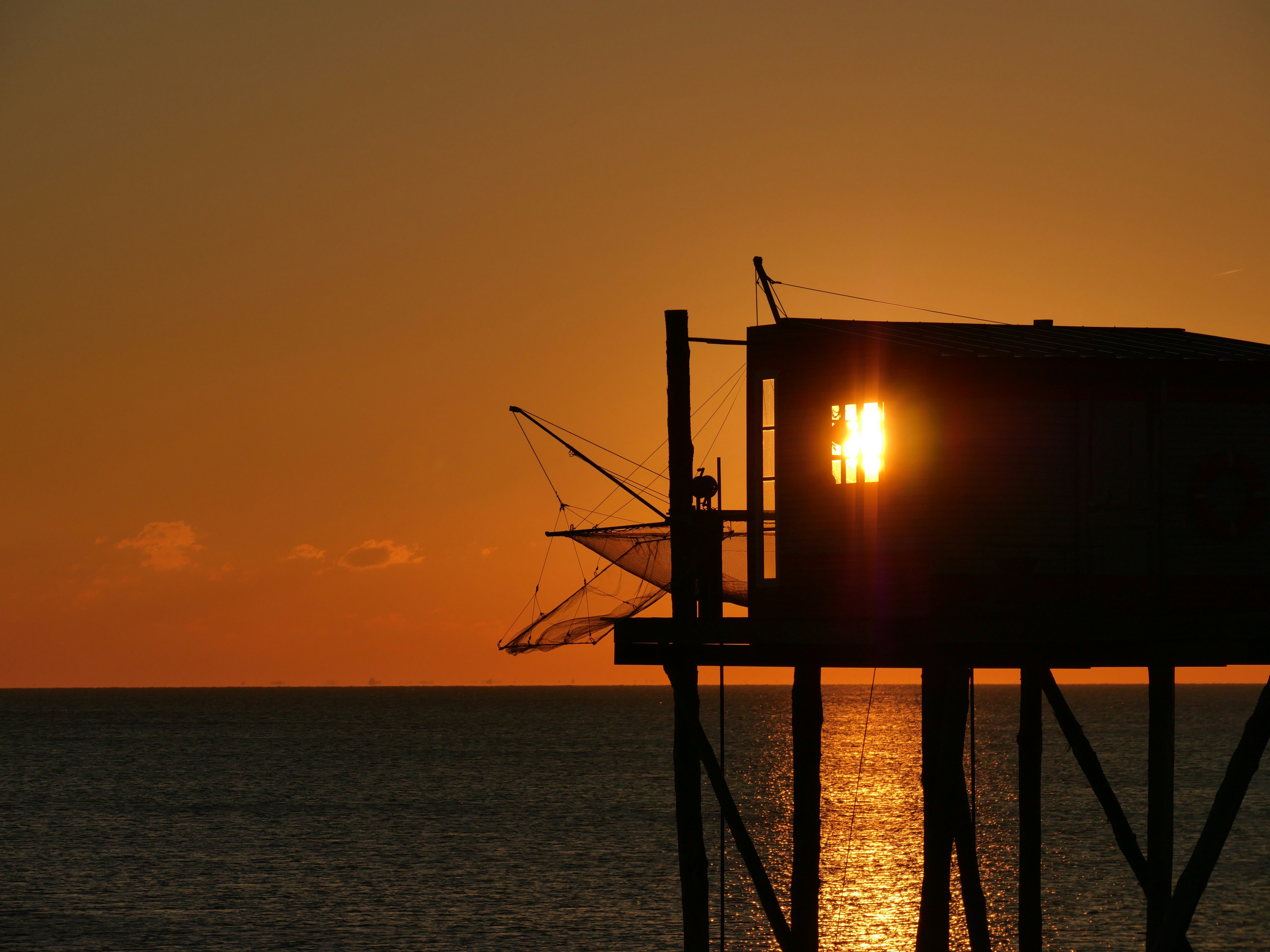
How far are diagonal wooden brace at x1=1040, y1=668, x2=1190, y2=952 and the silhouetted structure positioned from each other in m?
2.60

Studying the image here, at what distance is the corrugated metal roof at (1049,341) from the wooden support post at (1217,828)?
4.97 metres

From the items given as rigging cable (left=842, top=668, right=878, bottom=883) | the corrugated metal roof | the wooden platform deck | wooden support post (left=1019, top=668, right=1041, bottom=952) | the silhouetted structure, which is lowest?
rigging cable (left=842, top=668, right=878, bottom=883)

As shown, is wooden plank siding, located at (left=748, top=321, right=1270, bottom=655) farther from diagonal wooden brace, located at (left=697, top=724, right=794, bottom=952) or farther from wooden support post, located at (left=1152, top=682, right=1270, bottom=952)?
wooden support post, located at (left=1152, top=682, right=1270, bottom=952)

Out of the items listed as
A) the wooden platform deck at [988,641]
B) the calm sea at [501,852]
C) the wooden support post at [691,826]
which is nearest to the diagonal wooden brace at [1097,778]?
the wooden platform deck at [988,641]

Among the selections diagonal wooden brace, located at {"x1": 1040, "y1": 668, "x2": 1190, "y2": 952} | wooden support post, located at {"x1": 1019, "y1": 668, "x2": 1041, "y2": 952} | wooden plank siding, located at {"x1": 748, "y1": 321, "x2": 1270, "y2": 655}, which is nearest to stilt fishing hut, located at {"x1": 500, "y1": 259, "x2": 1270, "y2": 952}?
wooden plank siding, located at {"x1": 748, "y1": 321, "x2": 1270, "y2": 655}

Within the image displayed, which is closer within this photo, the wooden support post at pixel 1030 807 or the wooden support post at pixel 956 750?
the wooden support post at pixel 956 750

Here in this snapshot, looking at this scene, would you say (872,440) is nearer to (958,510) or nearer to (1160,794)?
(958,510)

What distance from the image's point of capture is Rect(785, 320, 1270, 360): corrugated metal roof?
16672 mm

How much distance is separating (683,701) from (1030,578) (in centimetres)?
463

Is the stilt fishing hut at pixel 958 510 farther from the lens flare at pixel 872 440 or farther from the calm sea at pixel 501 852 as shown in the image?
the calm sea at pixel 501 852

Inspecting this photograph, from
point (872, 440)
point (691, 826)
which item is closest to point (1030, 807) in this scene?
point (691, 826)

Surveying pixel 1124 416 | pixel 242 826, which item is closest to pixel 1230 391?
pixel 1124 416

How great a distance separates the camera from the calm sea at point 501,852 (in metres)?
40.7

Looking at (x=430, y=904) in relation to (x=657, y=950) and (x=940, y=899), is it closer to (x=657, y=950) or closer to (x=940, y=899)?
(x=657, y=950)
